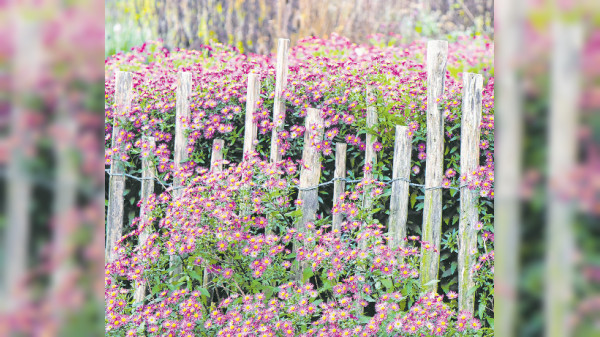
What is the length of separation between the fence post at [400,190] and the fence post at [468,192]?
0.78 feet

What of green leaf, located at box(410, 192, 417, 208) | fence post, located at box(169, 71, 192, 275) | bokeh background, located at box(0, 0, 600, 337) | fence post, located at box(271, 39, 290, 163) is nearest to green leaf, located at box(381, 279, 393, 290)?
green leaf, located at box(410, 192, 417, 208)

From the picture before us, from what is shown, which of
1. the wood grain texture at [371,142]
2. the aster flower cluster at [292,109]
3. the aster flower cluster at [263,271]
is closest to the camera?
the aster flower cluster at [263,271]

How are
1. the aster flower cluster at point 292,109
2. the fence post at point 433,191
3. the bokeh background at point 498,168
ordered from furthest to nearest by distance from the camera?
the aster flower cluster at point 292,109 → the fence post at point 433,191 → the bokeh background at point 498,168

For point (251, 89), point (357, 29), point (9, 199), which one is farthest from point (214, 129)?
point (357, 29)

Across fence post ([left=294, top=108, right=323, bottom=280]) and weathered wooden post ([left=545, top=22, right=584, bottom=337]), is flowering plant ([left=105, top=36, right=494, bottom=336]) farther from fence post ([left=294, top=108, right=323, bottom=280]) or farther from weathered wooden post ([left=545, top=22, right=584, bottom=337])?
weathered wooden post ([left=545, top=22, right=584, bottom=337])

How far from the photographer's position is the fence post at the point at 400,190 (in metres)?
2.52

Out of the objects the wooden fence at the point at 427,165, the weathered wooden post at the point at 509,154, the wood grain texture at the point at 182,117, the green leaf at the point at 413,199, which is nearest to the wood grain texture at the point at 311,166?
the wooden fence at the point at 427,165

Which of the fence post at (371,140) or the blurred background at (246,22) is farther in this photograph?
the blurred background at (246,22)

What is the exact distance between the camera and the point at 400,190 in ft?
8.29

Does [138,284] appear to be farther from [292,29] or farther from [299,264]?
[292,29]

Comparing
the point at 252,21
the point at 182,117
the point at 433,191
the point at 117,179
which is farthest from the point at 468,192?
the point at 252,21

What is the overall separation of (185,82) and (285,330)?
1.39m

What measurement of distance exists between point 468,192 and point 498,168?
196cm

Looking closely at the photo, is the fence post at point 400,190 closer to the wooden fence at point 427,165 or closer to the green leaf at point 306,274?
the wooden fence at point 427,165
